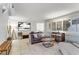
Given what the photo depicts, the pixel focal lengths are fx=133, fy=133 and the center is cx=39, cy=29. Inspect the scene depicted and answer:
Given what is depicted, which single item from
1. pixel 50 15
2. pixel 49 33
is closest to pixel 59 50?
pixel 49 33

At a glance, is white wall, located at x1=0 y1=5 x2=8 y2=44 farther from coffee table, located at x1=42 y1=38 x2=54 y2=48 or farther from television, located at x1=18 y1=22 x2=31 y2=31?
coffee table, located at x1=42 y1=38 x2=54 y2=48

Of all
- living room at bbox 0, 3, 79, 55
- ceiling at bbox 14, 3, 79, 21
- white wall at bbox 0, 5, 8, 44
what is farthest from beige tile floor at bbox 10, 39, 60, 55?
ceiling at bbox 14, 3, 79, 21

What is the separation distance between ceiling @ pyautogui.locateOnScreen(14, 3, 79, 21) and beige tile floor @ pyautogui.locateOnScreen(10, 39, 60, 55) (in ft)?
1.57

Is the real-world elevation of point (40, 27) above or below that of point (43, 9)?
below

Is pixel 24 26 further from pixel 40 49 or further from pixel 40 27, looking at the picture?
pixel 40 49

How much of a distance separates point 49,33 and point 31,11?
52 cm

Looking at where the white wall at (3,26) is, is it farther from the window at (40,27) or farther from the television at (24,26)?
the window at (40,27)

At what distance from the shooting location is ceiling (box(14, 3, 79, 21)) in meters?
2.36

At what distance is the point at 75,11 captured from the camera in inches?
93.0

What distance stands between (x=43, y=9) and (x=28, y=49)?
2.51 ft

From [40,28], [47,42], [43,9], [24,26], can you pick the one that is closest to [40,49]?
[47,42]

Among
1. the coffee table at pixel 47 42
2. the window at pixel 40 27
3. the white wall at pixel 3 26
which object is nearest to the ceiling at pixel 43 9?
the window at pixel 40 27

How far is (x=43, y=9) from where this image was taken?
2.40 metres
